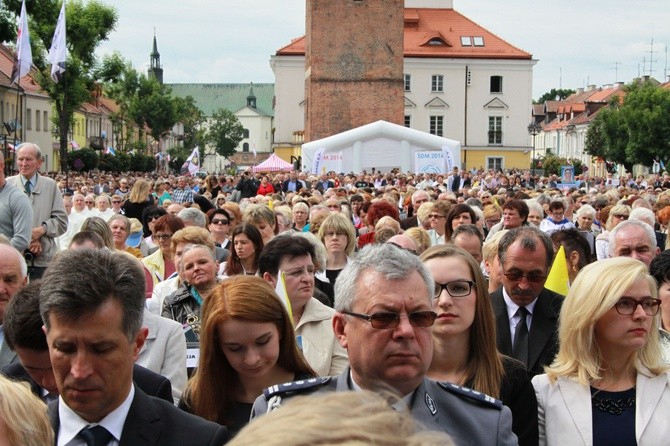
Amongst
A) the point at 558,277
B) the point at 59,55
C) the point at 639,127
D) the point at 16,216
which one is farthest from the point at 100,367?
the point at 639,127

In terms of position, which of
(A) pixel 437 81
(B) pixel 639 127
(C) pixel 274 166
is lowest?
(C) pixel 274 166

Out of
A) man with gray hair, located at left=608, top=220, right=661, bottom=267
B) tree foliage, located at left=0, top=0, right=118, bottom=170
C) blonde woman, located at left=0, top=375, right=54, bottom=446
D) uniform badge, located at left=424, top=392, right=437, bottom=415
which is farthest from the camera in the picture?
tree foliage, located at left=0, top=0, right=118, bottom=170

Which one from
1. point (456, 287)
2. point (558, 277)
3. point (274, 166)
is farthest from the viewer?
point (274, 166)

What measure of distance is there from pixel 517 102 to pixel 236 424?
87.6 meters

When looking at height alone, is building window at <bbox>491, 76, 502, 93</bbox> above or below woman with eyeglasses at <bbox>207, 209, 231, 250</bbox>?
above

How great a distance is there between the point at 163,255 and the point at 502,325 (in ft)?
16.4

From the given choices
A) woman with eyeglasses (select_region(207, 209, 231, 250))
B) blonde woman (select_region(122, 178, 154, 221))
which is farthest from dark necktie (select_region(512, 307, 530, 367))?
blonde woman (select_region(122, 178, 154, 221))

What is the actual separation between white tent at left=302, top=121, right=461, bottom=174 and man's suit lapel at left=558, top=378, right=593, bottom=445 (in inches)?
1756

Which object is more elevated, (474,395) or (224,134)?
(224,134)

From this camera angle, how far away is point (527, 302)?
6.57 meters

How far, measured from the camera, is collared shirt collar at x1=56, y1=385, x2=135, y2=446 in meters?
3.84

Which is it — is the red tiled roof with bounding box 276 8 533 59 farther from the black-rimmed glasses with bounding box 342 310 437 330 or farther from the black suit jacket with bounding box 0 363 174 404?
the black-rimmed glasses with bounding box 342 310 437 330

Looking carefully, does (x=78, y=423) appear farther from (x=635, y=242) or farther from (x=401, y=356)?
(x=635, y=242)

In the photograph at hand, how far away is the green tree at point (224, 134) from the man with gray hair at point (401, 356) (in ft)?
538
